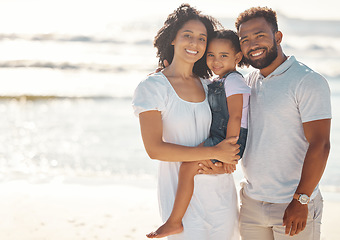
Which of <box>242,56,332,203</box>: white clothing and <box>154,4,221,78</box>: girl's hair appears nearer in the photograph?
<box>242,56,332,203</box>: white clothing

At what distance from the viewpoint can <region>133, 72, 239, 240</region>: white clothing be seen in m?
2.94

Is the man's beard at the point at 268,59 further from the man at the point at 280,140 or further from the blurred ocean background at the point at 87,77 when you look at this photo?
the blurred ocean background at the point at 87,77

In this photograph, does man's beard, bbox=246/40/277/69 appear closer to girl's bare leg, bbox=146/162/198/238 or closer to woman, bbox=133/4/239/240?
woman, bbox=133/4/239/240

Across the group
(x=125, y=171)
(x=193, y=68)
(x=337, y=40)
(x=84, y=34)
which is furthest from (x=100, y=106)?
(x=337, y=40)

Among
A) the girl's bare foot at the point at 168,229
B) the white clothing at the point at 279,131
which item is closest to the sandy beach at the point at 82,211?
the girl's bare foot at the point at 168,229

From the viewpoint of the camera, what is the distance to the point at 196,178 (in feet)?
9.75

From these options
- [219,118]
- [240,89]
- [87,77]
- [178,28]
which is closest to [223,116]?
[219,118]

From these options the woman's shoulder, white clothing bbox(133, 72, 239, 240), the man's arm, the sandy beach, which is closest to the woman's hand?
white clothing bbox(133, 72, 239, 240)

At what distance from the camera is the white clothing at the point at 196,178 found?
9.64 feet

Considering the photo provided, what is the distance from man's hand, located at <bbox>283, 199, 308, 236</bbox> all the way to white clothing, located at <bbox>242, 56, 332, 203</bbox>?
0.18 m

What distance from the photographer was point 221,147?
9.57 ft

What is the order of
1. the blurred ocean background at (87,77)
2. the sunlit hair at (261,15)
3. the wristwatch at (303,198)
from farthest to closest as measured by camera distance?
1. the blurred ocean background at (87,77)
2. the sunlit hair at (261,15)
3. the wristwatch at (303,198)

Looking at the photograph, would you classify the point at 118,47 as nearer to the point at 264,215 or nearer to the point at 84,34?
the point at 84,34

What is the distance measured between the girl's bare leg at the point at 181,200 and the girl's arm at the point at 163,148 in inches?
3.8
